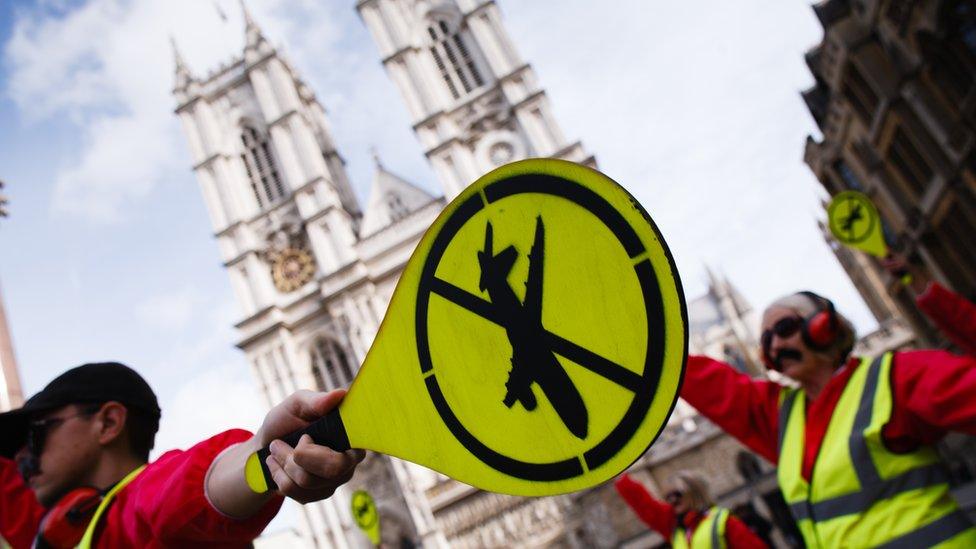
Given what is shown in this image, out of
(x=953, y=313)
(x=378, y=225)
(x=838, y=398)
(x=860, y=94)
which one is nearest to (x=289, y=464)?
(x=838, y=398)

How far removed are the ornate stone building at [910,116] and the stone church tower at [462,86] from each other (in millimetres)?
8037

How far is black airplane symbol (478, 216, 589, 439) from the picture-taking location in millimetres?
1032

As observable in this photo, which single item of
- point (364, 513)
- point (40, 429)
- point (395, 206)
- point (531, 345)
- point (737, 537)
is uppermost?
point (395, 206)

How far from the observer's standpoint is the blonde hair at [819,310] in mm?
2625

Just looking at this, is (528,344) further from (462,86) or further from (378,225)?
(378,225)

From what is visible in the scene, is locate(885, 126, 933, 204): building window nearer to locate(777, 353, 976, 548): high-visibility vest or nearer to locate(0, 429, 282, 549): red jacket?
locate(777, 353, 976, 548): high-visibility vest

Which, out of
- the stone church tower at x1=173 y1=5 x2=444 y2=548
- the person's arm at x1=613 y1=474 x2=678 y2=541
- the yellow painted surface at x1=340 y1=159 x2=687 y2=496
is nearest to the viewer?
the yellow painted surface at x1=340 y1=159 x2=687 y2=496

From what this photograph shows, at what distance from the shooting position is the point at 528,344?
107 cm

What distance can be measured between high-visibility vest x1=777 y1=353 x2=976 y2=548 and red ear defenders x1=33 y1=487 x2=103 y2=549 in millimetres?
2203

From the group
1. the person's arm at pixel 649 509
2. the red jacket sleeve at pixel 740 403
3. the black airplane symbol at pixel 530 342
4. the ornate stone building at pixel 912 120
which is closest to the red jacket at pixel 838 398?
the red jacket sleeve at pixel 740 403

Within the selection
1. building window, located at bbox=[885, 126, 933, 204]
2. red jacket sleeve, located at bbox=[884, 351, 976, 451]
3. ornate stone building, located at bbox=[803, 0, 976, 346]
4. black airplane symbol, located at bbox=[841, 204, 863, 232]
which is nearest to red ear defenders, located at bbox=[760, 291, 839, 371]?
red jacket sleeve, located at bbox=[884, 351, 976, 451]

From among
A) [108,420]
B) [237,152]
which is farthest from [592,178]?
[237,152]

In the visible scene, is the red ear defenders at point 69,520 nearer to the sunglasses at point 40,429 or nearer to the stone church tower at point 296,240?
the sunglasses at point 40,429

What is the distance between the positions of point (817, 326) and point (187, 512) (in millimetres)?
2217
